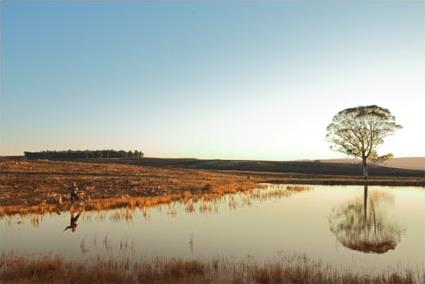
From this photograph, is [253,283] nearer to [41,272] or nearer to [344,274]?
[344,274]

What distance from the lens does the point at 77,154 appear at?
6245 inches

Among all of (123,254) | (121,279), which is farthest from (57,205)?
(121,279)

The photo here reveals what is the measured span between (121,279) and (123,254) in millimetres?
3900

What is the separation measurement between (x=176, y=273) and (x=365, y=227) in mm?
13840

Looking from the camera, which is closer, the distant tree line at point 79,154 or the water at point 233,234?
the water at point 233,234

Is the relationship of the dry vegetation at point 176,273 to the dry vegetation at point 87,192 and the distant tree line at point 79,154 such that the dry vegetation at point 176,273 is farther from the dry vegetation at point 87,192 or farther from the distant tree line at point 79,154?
the distant tree line at point 79,154

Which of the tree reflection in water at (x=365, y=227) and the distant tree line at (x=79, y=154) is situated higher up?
the distant tree line at (x=79, y=154)

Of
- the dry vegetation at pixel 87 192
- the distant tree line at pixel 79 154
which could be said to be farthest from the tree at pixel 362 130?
the distant tree line at pixel 79 154

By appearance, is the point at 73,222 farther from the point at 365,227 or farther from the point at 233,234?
the point at 365,227

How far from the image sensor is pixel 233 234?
2008 centimetres

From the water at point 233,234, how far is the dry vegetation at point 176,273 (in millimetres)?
1457

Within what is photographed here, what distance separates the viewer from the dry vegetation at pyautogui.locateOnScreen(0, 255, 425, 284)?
39.3 ft

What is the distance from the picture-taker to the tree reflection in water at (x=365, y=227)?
18.0m

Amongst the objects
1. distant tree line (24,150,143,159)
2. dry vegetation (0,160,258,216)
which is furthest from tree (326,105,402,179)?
distant tree line (24,150,143,159)
